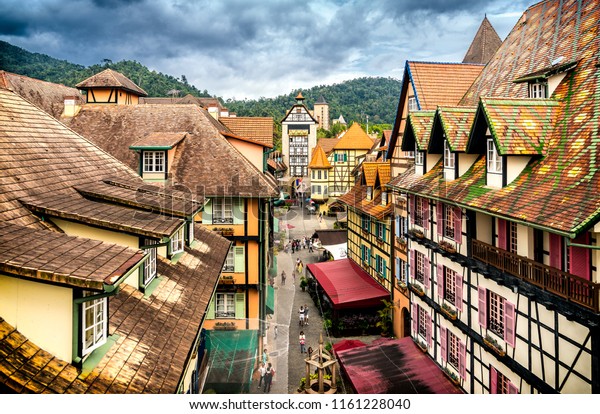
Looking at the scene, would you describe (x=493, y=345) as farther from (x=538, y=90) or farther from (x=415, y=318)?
(x=538, y=90)

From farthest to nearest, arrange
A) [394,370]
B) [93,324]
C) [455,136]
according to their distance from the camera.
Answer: [394,370]
[455,136]
[93,324]

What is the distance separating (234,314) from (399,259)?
9381 millimetres

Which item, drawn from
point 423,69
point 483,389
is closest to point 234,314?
point 483,389

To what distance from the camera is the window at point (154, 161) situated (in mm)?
22328

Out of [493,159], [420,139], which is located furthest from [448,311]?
[420,139]

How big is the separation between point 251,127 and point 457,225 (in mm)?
17154

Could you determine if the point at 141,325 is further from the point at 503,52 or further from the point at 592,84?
the point at 503,52

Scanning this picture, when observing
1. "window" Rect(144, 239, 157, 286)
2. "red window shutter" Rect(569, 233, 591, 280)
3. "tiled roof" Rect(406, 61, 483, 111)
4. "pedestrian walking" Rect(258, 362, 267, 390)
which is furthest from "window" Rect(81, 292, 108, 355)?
"tiled roof" Rect(406, 61, 483, 111)

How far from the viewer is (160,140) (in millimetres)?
22625

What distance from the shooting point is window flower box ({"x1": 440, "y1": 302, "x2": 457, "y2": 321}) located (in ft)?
52.4

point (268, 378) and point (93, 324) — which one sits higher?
point (93, 324)

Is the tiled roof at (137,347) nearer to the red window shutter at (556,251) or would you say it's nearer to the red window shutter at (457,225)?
the red window shutter at (556,251)

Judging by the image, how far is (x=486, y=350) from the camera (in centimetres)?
1370

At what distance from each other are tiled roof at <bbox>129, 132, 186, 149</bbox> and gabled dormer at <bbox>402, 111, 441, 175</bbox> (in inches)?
437
